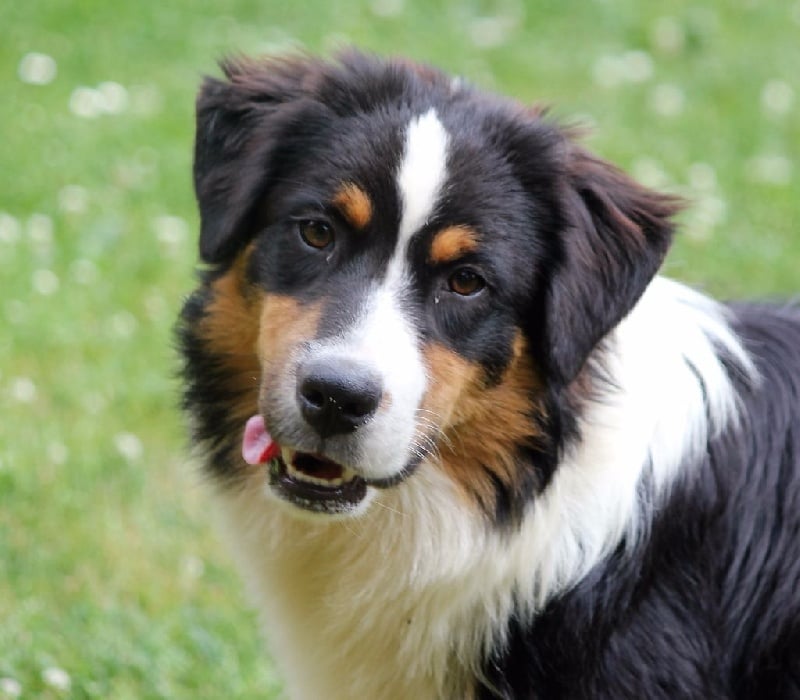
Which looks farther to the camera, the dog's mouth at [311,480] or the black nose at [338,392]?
the dog's mouth at [311,480]

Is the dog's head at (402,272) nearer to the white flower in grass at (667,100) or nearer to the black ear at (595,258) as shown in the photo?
the black ear at (595,258)

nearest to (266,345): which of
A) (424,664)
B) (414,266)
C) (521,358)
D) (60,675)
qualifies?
(414,266)

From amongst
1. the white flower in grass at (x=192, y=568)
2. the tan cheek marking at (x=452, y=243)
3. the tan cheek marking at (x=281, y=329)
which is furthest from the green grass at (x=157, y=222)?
the tan cheek marking at (x=452, y=243)

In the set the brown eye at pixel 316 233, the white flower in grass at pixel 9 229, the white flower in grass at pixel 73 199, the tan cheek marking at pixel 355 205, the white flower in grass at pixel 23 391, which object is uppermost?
the tan cheek marking at pixel 355 205

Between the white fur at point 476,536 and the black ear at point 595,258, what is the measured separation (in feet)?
0.81

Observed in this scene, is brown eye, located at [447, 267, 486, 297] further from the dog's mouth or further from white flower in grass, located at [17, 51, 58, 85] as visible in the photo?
white flower in grass, located at [17, 51, 58, 85]

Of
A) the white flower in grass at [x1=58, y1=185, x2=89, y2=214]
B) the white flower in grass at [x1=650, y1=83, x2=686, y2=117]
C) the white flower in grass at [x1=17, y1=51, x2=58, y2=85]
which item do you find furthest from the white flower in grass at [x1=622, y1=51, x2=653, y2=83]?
the white flower in grass at [x1=58, y1=185, x2=89, y2=214]

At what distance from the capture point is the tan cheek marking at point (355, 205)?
3.37 m

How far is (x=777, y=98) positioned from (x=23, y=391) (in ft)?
18.9

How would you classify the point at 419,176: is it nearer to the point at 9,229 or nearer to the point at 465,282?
the point at 465,282

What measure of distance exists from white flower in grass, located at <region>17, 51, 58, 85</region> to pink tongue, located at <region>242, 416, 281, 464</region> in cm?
553

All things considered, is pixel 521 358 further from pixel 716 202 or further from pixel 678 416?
pixel 716 202

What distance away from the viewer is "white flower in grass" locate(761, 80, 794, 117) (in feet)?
29.1

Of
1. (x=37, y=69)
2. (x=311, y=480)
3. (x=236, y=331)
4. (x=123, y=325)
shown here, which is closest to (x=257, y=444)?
(x=311, y=480)
